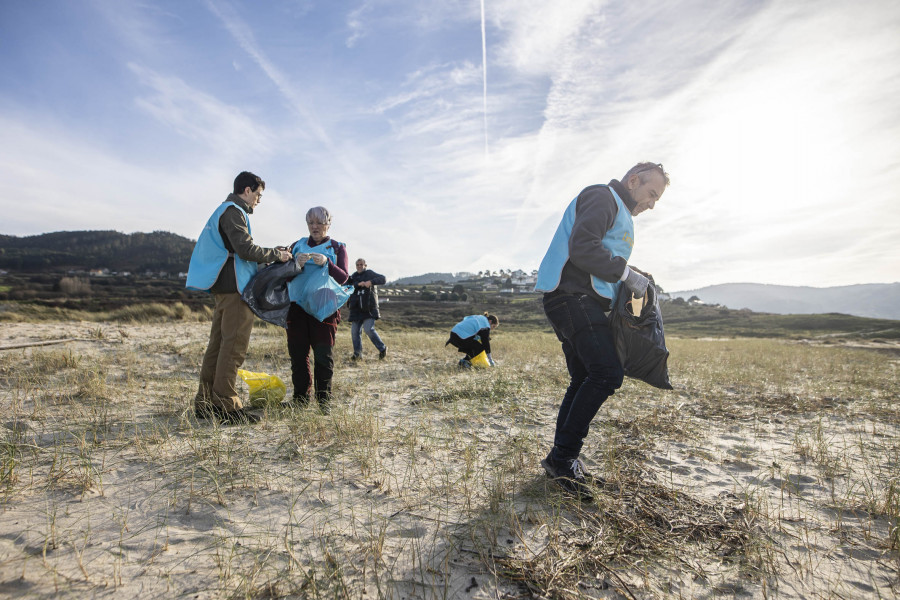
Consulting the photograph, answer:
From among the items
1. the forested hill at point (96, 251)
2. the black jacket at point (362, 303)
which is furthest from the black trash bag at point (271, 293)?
the forested hill at point (96, 251)

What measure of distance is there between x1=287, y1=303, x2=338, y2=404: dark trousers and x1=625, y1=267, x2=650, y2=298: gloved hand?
2.69 meters

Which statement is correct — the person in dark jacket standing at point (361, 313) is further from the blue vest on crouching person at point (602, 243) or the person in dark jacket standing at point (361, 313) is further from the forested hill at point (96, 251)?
the forested hill at point (96, 251)

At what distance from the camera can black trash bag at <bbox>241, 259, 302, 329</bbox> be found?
3346mm

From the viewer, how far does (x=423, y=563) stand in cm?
164

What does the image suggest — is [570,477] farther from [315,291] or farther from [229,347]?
[229,347]

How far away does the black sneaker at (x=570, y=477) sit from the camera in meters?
2.27

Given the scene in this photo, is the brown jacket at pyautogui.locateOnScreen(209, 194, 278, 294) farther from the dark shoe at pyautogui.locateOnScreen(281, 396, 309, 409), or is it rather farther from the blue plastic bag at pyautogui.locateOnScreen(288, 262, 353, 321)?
the dark shoe at pyautogui.locateOnScreen(281, 396, 309, 409)

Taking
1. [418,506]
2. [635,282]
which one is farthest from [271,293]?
[635,282]

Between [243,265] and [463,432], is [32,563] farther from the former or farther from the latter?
[463,432]

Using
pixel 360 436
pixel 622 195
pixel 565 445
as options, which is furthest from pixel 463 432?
pixel 622 195

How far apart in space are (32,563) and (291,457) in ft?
4.31

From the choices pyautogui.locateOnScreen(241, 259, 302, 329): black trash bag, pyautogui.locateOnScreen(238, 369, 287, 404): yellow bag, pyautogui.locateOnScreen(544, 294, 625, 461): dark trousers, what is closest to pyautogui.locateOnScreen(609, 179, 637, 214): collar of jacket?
pyautogui.locateOnScreen(544, 294, 625, 461): dark trousers

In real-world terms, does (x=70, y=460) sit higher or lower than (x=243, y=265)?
lower

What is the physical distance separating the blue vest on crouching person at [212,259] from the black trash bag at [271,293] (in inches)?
3.7
